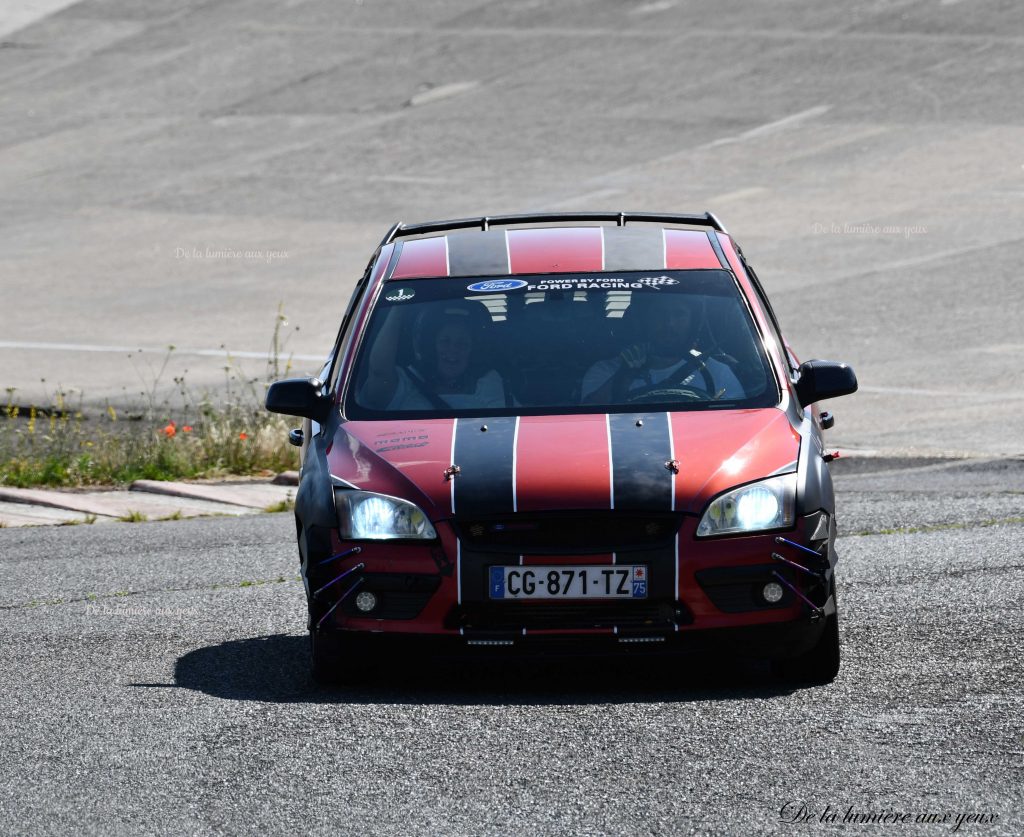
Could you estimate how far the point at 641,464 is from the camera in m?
6.51

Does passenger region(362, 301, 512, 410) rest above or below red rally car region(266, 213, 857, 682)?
above

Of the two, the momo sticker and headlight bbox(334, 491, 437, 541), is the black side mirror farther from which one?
headlight bbox(334, 491, 437, 541)

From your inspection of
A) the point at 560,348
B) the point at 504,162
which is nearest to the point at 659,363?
the point at 560,348

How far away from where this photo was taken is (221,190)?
1298 inches

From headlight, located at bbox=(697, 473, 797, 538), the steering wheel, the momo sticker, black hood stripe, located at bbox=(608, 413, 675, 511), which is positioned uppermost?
the momo sticker

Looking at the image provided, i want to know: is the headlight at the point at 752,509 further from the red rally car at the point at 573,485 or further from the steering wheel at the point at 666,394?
the steering wheel at the point at 666,394

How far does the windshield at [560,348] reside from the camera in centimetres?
726

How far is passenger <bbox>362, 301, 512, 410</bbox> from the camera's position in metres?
7.30

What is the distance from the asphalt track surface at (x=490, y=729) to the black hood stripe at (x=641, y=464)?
26.0 inches

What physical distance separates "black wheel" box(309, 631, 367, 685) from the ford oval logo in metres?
1.77

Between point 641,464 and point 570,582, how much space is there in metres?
0.51

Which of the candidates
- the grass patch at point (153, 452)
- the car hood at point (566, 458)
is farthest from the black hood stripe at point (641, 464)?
the grass patch at point (153, 452)

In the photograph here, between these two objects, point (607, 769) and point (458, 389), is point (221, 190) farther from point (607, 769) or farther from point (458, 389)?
point (607, 769)

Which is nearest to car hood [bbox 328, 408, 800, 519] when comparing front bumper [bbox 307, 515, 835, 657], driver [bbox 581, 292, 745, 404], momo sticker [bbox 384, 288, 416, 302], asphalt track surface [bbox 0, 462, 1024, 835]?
front bumper [bbox 307, 515, 835, 657]
